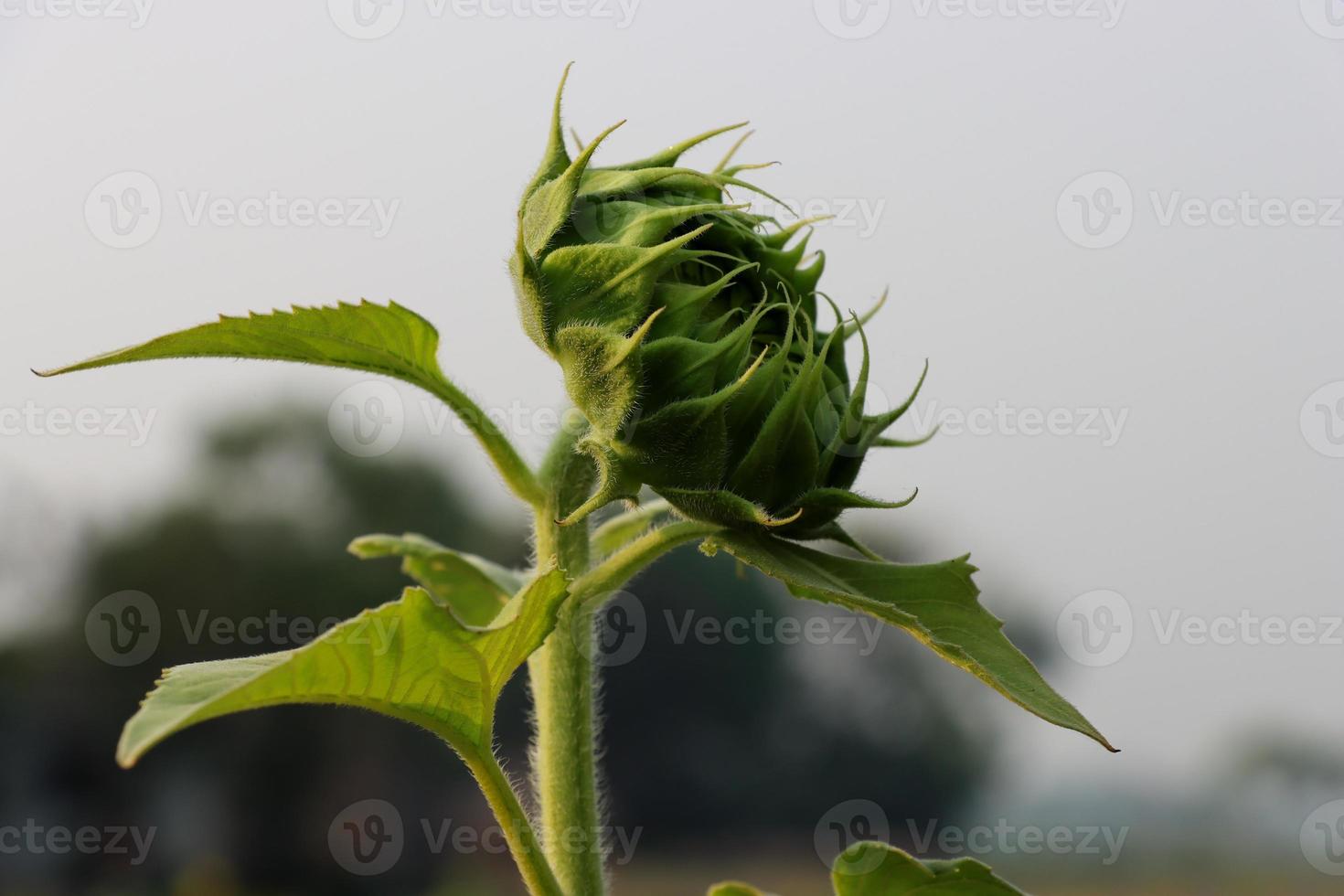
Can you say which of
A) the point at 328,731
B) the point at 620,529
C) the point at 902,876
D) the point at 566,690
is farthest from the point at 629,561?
the point at 328,731

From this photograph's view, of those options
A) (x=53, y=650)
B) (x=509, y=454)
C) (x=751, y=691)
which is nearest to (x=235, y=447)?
(x=53, y=650)

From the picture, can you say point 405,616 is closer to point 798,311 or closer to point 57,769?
point 798,311

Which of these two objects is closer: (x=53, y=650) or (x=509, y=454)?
(x=509, y=454)

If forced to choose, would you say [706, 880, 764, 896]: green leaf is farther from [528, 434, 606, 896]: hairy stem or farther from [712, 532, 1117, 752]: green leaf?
[712, 532, 1117, 752]: green leaf

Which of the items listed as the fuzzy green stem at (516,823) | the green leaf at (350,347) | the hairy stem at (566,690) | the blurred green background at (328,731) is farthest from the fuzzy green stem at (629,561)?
the blurred green background at (328,731)

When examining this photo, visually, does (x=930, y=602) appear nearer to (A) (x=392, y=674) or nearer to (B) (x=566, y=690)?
(B) (x=566, y=690)

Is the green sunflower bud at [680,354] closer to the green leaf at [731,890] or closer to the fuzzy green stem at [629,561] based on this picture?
the fuzzy green stem at [629,561]
